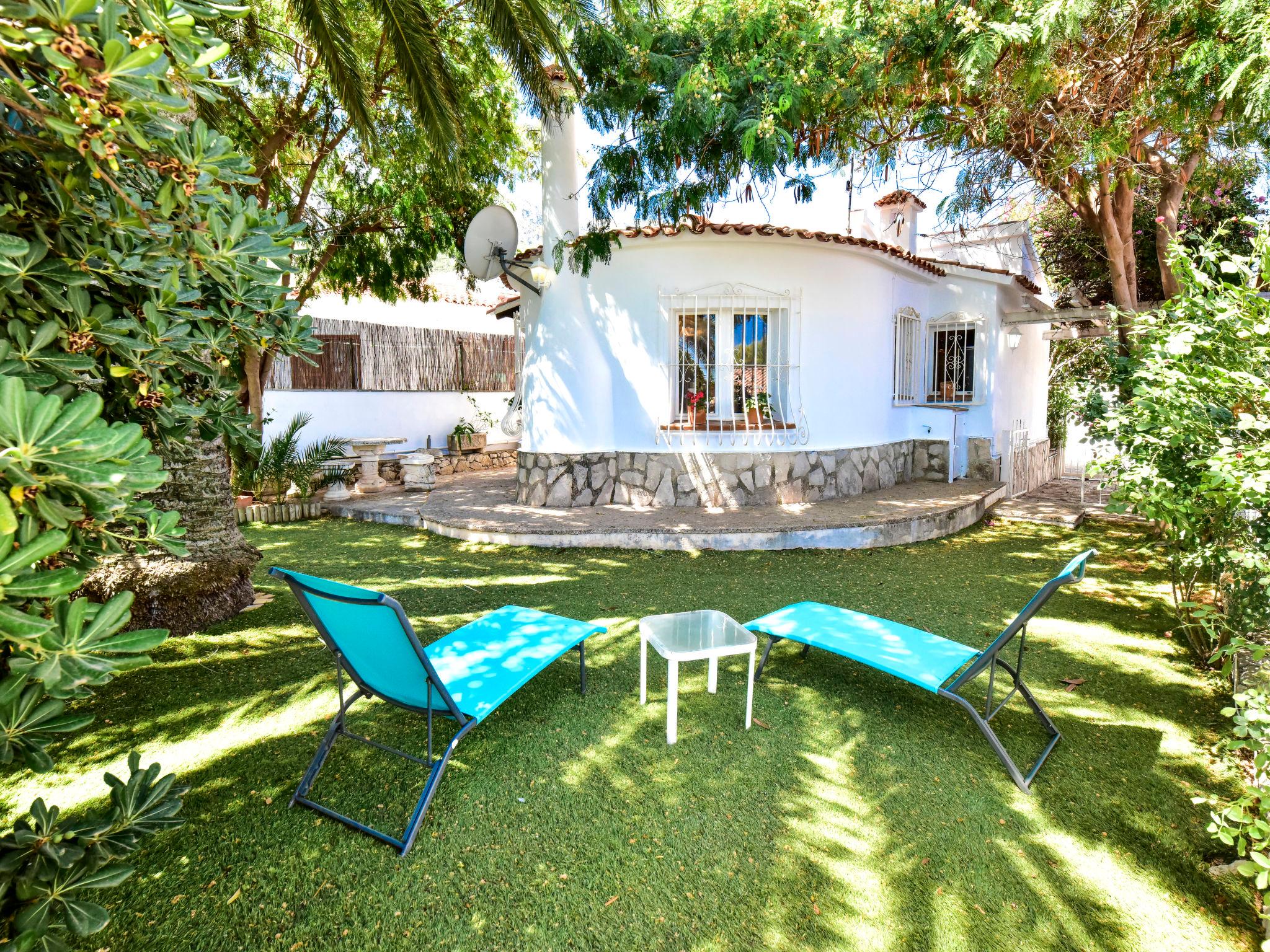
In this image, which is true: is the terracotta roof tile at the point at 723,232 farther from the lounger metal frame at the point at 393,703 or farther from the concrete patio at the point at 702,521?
the lounger metal frame at the point at 393,703

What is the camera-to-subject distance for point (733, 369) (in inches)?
376

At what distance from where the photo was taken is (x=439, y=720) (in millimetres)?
3727

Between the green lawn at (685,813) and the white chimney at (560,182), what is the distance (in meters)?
6.02

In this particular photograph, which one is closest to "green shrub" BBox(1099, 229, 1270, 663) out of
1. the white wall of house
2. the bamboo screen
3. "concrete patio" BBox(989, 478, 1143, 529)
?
"concrete patio" BBox(989, 478, 1143, 529)

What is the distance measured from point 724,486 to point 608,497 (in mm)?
1682

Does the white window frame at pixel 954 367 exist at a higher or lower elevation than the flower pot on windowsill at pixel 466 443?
higher

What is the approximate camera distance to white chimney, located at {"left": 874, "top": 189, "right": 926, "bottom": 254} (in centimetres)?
1202

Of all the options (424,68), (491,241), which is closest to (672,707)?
(424,68)

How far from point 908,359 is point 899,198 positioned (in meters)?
3.00

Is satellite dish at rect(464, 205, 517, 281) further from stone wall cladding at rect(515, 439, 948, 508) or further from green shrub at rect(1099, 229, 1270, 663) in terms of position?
green shrub at rect(1099, 229, 1270, 663)

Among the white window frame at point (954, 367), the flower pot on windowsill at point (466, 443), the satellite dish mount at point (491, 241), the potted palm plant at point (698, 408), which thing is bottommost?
the flower pot on windowsill at point (466, 443)

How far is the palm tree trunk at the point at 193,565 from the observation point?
480 cm

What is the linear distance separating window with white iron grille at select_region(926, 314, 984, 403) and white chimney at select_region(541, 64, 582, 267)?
6.84 m

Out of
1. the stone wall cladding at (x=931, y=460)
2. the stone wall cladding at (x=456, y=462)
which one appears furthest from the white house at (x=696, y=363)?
the stone wall cladding at (x=456, y=462)
